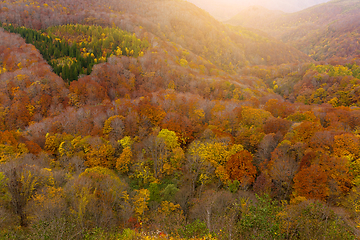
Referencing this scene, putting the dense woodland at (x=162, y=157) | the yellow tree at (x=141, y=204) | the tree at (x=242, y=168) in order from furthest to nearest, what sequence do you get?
1. the tree at (x=242, y=168)
2. the yellow tree at (x=141, y=204)
3. the dense woodland at (x=162, y=157)

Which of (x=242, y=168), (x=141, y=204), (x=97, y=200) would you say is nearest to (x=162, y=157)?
(x=141, y=204)

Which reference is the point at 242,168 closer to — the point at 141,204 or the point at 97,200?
the point at 141,204

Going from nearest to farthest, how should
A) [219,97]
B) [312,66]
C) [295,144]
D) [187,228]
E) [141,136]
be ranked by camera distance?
[187,228] → [295,144] → [141,136] → [219,97] → [312,66]

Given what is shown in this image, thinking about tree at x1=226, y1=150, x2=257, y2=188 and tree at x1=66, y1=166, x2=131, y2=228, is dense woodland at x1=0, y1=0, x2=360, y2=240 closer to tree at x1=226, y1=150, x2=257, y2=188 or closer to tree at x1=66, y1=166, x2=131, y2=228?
tree at x1=66, y1=166, x2=131, y2=228

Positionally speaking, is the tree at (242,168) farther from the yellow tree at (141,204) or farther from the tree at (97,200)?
the tree at (97,200)

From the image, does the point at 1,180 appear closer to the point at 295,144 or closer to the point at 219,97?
the point at 295,144

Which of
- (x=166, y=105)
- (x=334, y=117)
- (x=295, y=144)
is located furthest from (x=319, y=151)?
(x=166, y=105)

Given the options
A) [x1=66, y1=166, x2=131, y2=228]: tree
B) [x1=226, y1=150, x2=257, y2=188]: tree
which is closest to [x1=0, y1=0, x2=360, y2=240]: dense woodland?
[x1=66, y1=166, x2=131, y2=228]: tree

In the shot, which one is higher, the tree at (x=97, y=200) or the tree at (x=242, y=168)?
the tree at (x=242, y=168)

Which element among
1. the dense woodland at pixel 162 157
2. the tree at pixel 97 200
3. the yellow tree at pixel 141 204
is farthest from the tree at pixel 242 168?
the tree at pixel 97 200
